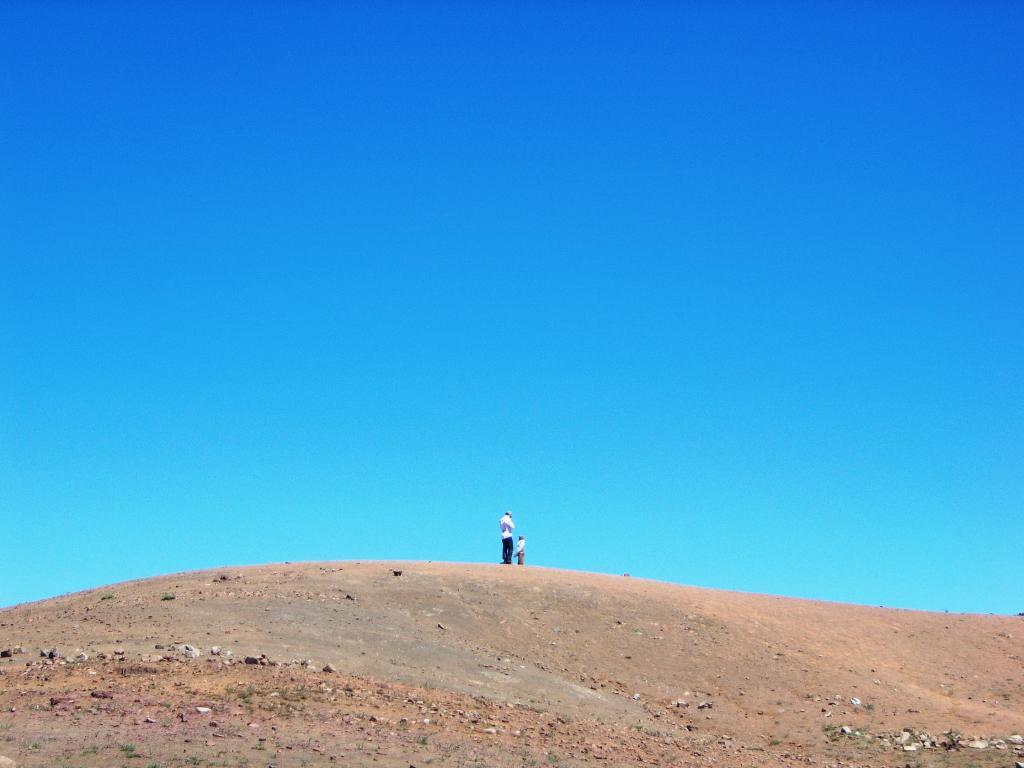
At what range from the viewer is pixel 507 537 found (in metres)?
32.9

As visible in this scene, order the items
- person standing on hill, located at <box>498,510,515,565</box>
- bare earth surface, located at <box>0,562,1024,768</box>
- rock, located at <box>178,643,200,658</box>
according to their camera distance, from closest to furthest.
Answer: bare earth surface, located at <box>0,562,1024,768</box>
rock, located at <box>178,643,200,658</box>
person standing on hill, located at <box>498,510,515,565</box>

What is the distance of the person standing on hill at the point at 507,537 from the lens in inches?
1289

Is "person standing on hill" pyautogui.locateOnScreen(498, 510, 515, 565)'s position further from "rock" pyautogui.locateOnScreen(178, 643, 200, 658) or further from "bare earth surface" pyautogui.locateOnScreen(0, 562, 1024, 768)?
"rock" pyautogui.locateOnScreen(178, 643, 200, 658)

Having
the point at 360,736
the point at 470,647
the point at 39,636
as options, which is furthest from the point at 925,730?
the point at 39,636

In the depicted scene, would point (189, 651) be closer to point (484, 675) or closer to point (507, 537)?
point (484, 675)

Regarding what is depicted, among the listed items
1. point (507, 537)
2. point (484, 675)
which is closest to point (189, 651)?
point (484, 675)

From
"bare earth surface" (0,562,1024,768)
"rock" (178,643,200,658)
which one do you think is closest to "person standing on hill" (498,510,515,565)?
"bare earth surface" (0,562,1024,768)

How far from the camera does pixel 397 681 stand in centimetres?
2069

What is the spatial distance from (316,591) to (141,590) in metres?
4.49

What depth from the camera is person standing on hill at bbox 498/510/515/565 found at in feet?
107

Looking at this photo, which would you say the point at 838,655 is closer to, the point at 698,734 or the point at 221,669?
the point at 698,734

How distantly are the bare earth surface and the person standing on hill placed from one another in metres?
1.49

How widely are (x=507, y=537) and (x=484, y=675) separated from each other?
10.6 metres

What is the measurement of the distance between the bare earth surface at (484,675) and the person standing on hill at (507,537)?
4.87 ft
